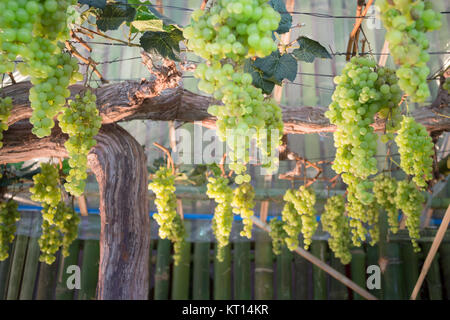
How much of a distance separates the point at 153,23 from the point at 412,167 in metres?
1.24

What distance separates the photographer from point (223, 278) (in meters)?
4.06

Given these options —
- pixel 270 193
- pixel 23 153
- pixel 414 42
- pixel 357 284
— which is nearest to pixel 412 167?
pixel 414 42

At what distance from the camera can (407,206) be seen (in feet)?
8.23

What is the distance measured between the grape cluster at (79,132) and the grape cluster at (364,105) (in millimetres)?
792

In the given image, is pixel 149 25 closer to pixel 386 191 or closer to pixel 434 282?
pixel 386 191

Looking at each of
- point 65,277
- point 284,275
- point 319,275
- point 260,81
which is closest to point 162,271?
point 65,277

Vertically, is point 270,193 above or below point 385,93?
above

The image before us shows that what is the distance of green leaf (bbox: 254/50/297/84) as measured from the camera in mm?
1329

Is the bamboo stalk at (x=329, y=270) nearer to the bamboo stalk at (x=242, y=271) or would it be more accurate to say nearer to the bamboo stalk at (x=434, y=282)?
the bamboo stalk at (x=242, y=271)

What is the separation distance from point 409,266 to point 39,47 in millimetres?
4101

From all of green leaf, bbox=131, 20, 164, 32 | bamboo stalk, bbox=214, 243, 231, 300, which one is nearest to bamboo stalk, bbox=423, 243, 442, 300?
bamboo stalk, bbox=214, 243, 231, 300

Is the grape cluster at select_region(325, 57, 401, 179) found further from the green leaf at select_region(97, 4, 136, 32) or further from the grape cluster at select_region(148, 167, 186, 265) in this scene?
the grape cluster at select_region(148, 167, 186, 265)

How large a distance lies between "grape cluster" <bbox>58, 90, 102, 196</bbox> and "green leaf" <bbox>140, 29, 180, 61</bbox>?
0.87 ft
